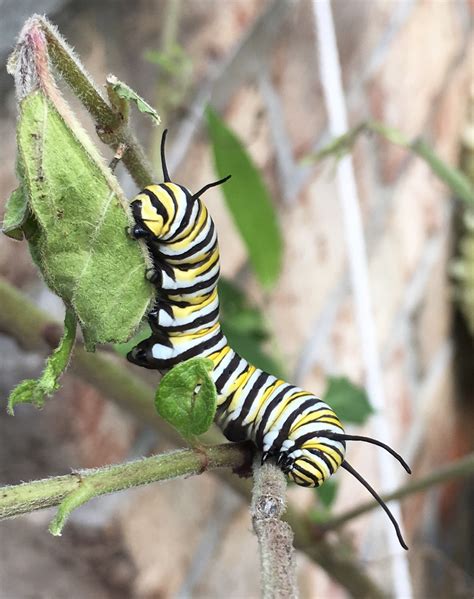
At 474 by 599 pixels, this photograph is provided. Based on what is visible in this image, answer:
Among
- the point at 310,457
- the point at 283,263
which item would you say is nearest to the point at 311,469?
the point at 310,457

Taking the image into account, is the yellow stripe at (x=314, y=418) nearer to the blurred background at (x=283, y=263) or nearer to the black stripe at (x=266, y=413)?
the black stripe at (x=266, y=413)

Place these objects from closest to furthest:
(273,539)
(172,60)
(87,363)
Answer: (273,539) → (87,363) → (172,60)

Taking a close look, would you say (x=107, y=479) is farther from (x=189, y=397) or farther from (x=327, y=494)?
(x=327, y=494)

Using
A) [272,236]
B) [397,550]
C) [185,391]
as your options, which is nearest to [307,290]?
[272,236]

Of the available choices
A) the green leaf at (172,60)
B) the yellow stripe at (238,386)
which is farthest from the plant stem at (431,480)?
the green leaf at (172,60)

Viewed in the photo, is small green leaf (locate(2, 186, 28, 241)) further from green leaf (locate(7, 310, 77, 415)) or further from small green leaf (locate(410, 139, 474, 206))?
small green leaf (locate(410, 139, 474, 206))

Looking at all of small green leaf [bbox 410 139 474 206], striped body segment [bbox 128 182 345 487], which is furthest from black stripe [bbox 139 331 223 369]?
small green leaf [bbox 410 139 474 206]

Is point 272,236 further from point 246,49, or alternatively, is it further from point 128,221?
point 128,221
